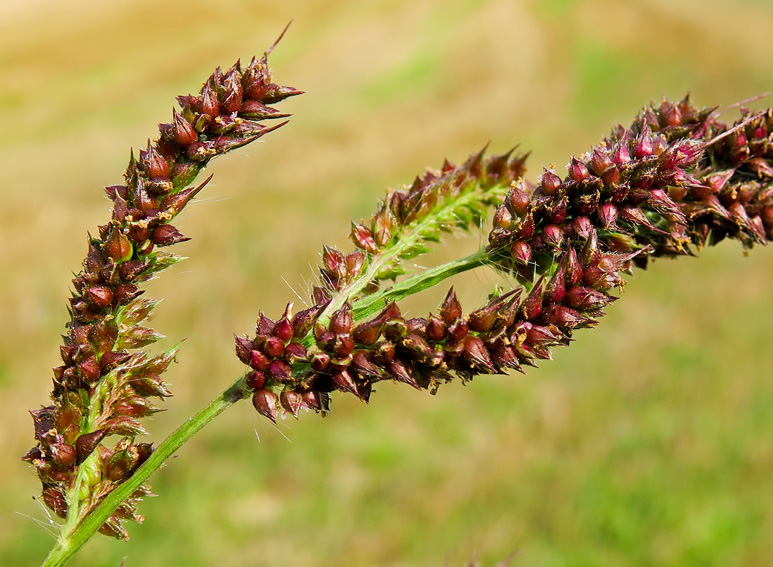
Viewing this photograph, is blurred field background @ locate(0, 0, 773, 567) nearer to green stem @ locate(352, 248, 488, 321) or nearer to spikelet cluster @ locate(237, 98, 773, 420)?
green stem @ locate(352, 248, 488, 321)

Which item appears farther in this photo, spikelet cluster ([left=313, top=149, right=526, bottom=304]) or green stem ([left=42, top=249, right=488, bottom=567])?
spikelet cluster ([left=313, top=149, right=526, bottom=304])

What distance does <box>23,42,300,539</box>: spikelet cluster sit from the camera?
152cm

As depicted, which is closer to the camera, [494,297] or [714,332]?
[494,297]

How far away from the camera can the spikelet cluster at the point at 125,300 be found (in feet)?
4.99

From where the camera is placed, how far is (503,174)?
Answer: 218cm

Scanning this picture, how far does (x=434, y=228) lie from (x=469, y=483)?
8027 millimetres

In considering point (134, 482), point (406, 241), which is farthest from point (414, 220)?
point (134, 482)

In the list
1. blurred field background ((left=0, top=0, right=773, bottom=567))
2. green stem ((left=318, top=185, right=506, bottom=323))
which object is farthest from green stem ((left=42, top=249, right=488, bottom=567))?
blurred field background ((left=0, top=0, right=773, bottom=567))

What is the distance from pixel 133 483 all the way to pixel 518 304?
2.92ft

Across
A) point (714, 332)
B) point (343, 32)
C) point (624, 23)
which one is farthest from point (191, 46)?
point (714, 332)

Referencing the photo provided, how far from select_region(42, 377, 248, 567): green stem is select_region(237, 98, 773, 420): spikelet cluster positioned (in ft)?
0.33

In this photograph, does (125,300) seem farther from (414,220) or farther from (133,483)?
(414,220)

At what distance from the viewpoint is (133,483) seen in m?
1.49

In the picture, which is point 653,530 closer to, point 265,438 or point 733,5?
point 265,438
